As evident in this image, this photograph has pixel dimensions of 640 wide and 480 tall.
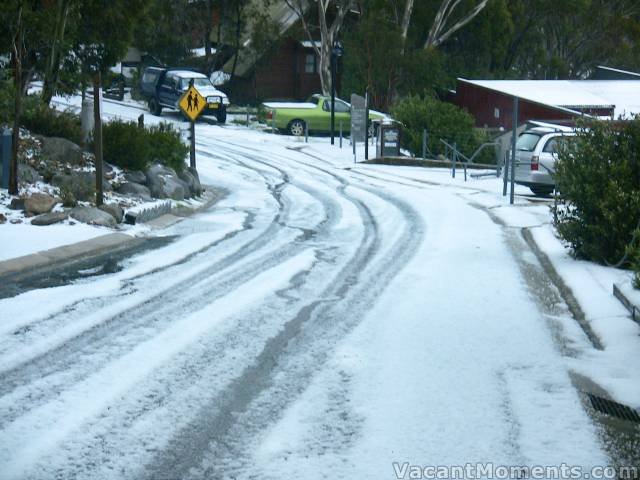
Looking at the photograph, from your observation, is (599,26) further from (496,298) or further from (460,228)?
(496,298)

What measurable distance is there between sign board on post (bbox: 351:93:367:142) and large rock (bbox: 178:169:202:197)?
13.2 metres

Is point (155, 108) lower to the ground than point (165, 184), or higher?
higher

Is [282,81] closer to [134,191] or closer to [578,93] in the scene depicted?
[578,93]

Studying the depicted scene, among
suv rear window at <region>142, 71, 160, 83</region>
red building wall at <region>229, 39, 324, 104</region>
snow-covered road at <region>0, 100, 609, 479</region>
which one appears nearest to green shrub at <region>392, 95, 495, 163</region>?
suv rear window at <region>142, 71, 160, 83</region>

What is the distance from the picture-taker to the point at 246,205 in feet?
78.2

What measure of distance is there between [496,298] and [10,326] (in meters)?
5.75

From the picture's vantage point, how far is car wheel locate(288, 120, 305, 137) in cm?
4347

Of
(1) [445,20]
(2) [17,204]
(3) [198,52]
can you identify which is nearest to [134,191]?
(2) [17,204]

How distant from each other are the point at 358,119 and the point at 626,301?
27.3 metres

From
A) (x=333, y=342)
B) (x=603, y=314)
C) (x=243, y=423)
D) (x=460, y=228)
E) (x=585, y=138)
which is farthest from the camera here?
(x=460, y=228)

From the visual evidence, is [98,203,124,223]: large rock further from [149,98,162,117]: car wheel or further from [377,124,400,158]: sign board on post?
[149,98,162,117]: car wheel

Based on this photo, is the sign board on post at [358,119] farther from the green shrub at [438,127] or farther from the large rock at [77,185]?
the large rock at [77,185]

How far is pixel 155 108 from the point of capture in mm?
45625

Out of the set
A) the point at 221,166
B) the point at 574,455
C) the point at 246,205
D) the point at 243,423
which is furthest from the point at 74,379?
the point at 221,166
